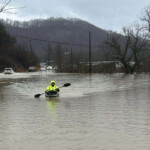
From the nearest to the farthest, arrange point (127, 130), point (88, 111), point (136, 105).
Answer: point (127, 130) < point (88, 111) < point (136, 105)

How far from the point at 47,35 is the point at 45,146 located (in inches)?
4716

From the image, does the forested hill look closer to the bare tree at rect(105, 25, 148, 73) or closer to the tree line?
the tree line

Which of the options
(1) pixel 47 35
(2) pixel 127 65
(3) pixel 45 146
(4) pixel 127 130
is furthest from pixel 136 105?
(1) pixel 47 35

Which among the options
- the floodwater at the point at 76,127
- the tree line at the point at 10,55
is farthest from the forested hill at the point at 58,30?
the floodwater at the point at 76,127

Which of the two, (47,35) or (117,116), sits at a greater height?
(47,35)

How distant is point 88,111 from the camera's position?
47.2 feet

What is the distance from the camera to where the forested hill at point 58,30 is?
4690 inches

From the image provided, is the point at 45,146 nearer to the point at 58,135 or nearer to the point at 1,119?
the point at 58,135

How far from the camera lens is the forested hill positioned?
119125 millimetres

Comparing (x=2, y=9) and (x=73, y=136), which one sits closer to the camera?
(x=73, y=136)

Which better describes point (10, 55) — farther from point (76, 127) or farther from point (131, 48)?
point (76, 127)

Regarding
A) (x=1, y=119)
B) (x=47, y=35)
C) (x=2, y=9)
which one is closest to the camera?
(x=1, y=119)

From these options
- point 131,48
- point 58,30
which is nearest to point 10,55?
point 58,30

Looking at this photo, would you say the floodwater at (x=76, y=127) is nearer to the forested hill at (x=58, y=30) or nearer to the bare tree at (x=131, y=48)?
the bare tree at (x=131, y=48)
